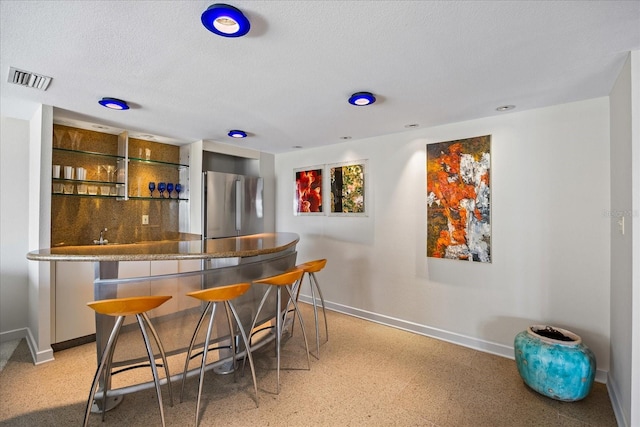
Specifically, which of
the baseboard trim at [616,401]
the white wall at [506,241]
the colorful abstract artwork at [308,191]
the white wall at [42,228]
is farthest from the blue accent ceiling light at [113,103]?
the baseboard trim at [616,401]

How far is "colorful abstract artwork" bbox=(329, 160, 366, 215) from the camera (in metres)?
3.82

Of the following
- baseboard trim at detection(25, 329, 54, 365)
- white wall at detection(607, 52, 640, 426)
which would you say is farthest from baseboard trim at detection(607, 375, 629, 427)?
baseboard trim at detection(25, 329, 54, 365)

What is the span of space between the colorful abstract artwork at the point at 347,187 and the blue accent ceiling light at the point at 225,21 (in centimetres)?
256

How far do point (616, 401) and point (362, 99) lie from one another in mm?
2872

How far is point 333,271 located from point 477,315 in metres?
1.86

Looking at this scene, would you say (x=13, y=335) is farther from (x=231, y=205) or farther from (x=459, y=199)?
(x=459, y=199)

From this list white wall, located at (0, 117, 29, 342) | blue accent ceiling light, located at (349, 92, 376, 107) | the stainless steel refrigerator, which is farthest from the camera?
the stainless steel refrigerator

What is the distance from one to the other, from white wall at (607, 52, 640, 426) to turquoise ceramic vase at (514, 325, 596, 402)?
18 centimetres

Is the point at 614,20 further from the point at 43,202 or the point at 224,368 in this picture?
the point at 43,202

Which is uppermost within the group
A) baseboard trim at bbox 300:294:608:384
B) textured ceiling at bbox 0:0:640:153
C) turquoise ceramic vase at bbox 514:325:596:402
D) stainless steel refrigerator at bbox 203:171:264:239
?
textured ceiling at bbox 0:0:640:153

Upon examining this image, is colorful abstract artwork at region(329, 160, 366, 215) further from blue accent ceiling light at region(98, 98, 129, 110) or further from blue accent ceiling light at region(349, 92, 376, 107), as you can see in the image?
blue accent ceiling light at region(98, 98, 129, 110)

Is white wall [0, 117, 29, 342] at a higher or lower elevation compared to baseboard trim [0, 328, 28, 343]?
higher

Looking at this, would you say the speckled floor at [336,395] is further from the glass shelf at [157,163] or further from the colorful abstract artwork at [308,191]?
the glass shelf at [157,163]

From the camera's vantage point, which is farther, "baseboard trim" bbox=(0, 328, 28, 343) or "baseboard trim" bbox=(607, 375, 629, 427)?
"baseboard trim" bbox=(0, 328, 28, 343)
